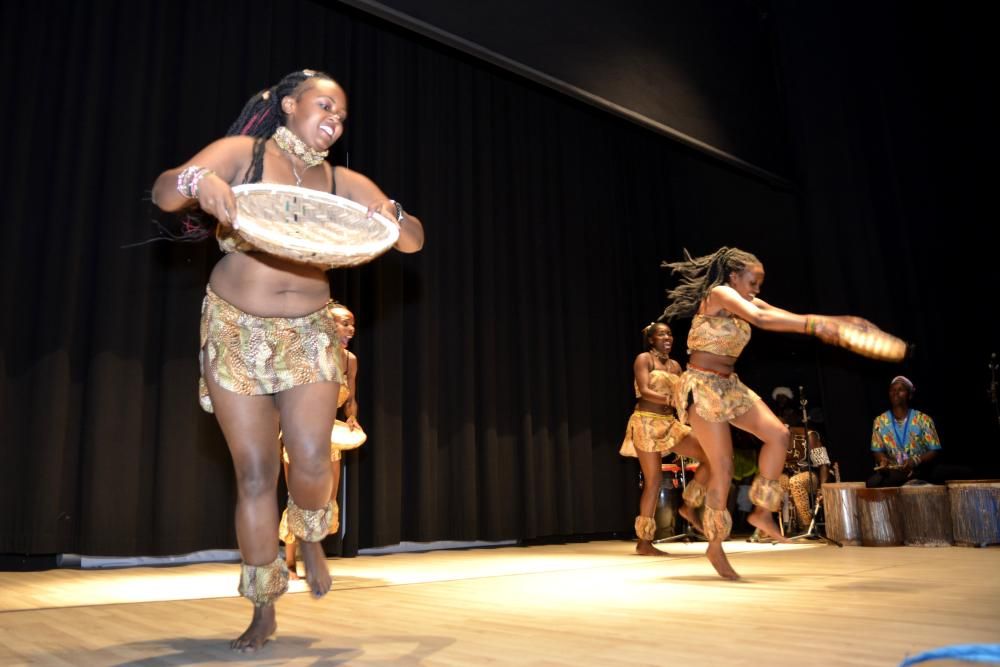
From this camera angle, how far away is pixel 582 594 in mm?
3164

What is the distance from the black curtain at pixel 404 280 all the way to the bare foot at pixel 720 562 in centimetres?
287

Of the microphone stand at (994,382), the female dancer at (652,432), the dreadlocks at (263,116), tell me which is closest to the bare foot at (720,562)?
→ the female dancer at (652,432)

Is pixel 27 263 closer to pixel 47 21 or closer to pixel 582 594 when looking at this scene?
pixel 47 21

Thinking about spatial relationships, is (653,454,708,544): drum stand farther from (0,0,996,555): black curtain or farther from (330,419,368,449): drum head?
(330,419,368,449): drum head

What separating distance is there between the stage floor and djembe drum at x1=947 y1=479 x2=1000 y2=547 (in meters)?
0.91

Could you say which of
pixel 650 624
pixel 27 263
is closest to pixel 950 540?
pixel 650 624

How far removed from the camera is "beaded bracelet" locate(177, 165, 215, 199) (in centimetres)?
188

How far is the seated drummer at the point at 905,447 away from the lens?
590 centimetres

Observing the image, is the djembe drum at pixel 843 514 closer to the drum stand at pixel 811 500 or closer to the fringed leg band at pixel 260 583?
the drum stand at pixel 811 500

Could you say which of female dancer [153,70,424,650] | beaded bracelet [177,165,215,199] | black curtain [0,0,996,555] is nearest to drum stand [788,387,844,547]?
black curtain [0,0,996,555]

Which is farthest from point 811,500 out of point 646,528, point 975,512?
point 646,528

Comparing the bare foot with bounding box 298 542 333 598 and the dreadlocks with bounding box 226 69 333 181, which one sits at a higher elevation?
the dreadlocks with bounding box 226 69 333 181

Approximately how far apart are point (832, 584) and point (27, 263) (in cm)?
486

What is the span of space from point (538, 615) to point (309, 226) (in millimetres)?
1507
